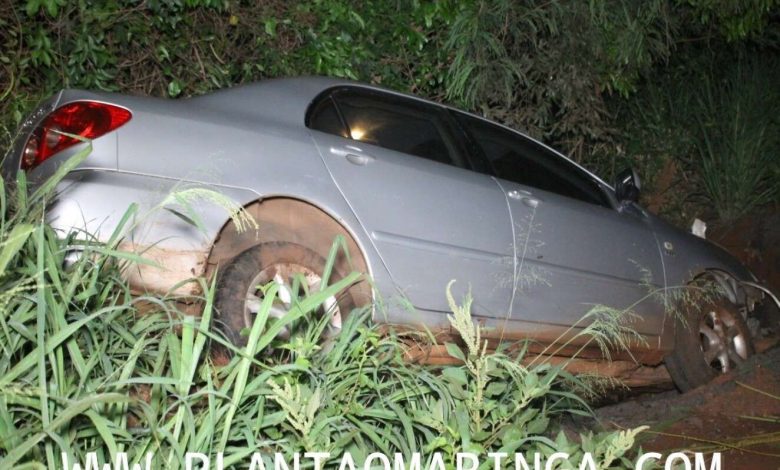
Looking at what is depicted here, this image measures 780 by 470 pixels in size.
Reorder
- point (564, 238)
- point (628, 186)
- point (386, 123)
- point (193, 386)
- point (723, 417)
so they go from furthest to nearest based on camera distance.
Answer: point (628, 186) → point (564, 238) → point (723, 417) → point (386, 123) → point (193, 386)

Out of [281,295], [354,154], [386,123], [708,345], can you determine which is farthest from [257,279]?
[708,345]

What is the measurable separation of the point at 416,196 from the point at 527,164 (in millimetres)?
1169

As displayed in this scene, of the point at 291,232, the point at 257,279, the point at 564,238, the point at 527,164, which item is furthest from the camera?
the point at 527,164

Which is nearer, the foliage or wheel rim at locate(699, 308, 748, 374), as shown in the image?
wheel rim at locate(699, 308, 748, 374)

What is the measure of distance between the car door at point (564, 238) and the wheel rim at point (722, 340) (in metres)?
0.45

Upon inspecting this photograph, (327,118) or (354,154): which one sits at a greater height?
(327,118)

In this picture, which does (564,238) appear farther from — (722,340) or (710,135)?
(710,135)

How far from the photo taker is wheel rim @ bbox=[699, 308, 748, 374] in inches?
262

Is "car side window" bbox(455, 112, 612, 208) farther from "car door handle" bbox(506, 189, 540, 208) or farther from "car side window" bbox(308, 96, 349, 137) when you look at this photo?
"car side window" bbox(308, 96, 349, 137)

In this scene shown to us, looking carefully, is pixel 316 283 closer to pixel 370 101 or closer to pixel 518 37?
pixel 370 101

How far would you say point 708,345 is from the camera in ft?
22.0

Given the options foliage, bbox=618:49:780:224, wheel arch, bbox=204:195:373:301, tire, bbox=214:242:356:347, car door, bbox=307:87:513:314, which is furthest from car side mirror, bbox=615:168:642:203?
foliage, bbox=618:49:780:224

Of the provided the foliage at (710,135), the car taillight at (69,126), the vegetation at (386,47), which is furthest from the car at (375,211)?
the foliage at (710,135)

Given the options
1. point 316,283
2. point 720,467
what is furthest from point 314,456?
point 720,467
